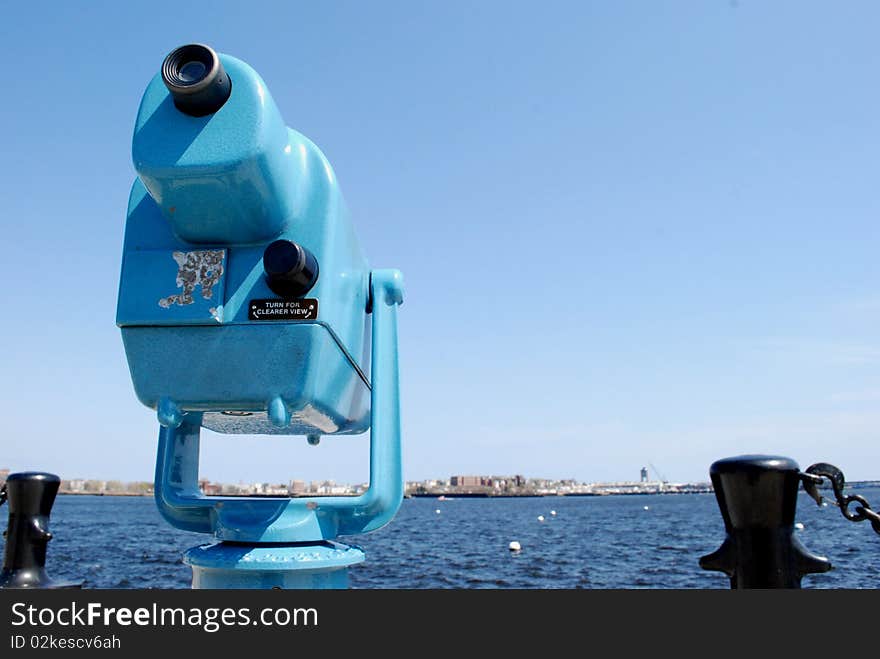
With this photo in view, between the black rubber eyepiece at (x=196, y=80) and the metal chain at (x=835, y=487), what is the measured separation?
224 cm

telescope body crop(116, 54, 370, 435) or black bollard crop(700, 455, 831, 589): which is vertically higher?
telescope body crop(116, 54, 370, 435)

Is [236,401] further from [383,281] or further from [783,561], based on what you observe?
[783,561]

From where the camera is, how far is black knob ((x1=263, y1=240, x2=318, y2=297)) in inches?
99.3

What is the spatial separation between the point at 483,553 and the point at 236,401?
2995 centimetres

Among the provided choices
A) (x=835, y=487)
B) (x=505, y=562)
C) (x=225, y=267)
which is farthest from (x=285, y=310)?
(x=505, y=562)

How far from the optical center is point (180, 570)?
2247 centimetres

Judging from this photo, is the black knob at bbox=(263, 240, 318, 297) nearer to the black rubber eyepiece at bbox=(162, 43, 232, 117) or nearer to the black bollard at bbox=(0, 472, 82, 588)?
the black rubber eyepiece at bbox=(162, 43, 232, 117)

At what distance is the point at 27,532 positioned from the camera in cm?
279

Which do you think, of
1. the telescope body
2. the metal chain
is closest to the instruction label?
the telescope body

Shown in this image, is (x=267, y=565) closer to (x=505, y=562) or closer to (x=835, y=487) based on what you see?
(x=835, y=487)

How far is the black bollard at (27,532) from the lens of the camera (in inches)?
107
